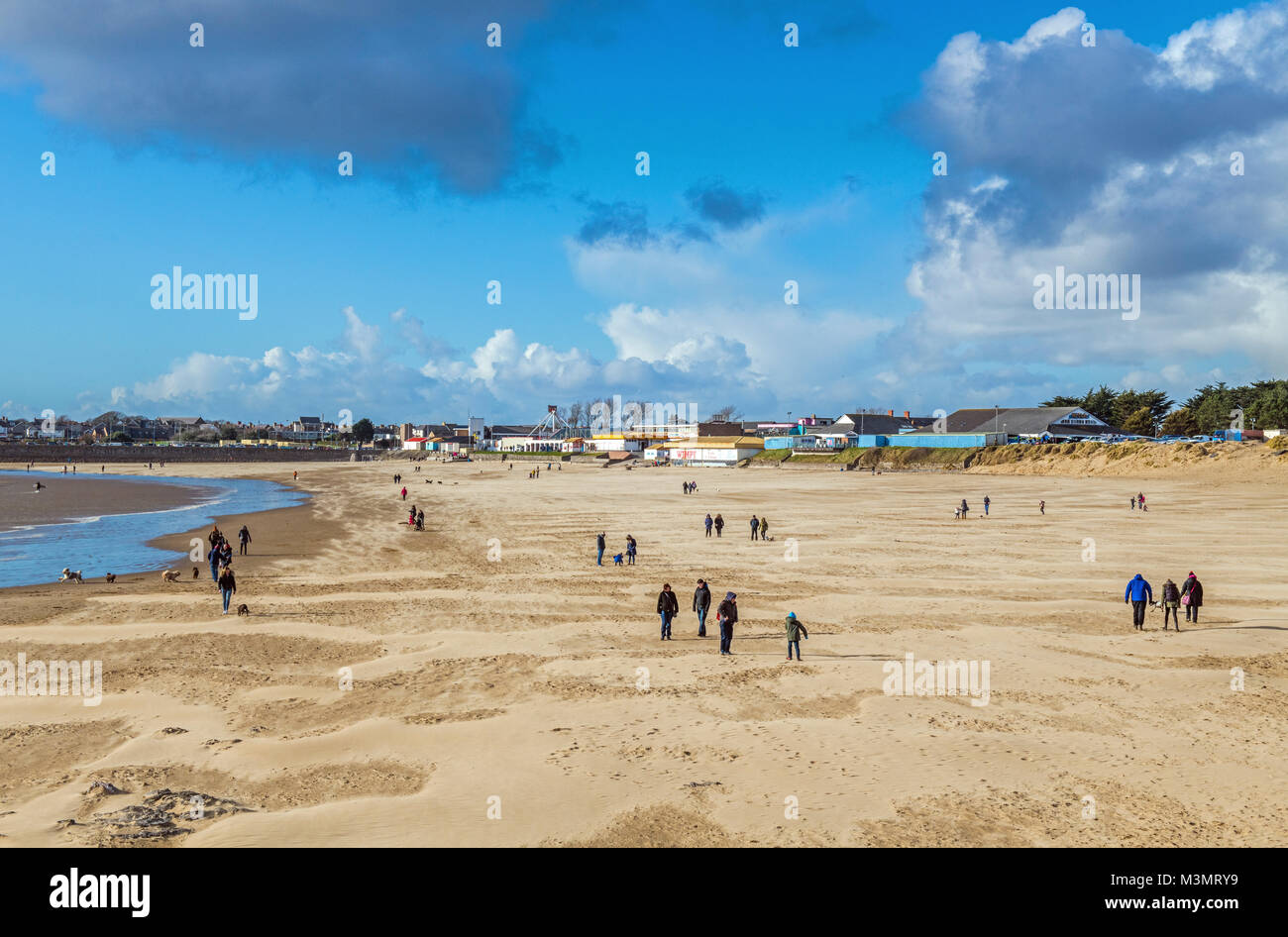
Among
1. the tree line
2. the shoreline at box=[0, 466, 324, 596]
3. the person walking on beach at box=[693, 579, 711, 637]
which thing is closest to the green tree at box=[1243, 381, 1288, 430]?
the tree line

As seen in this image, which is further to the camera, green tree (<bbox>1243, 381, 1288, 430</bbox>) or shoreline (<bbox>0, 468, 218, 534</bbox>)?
green tree (<bbox>1243, 381, 1288, 430</bbox>)

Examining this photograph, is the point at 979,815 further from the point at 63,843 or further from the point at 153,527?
the point at 153,527

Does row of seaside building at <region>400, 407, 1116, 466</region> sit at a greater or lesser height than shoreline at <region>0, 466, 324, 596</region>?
greater

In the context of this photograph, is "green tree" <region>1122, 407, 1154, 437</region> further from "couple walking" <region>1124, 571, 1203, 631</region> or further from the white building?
"couple walking" <region>1124, 571, 1203, 631</region>

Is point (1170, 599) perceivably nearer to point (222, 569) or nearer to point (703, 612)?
point (703, 612)

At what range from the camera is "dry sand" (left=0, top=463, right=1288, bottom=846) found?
412 inches

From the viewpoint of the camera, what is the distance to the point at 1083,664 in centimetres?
1773

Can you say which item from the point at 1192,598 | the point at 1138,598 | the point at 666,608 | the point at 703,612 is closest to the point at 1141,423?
the point at 1192,598

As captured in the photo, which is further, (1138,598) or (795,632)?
(1138,598)

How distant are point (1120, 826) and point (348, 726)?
40.8ft

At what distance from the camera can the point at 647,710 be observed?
14.9 m

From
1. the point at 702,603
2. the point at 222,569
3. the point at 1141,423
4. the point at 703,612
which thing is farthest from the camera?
the point at 1141,423

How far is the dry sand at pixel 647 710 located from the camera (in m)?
10.5

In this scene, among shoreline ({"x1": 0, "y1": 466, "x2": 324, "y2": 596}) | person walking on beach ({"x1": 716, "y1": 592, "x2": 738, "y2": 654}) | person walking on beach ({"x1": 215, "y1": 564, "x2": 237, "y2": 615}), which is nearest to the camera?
person walking on beach ({"x1": 716, "y1": 592, "x2": 738, "y2": 654})
